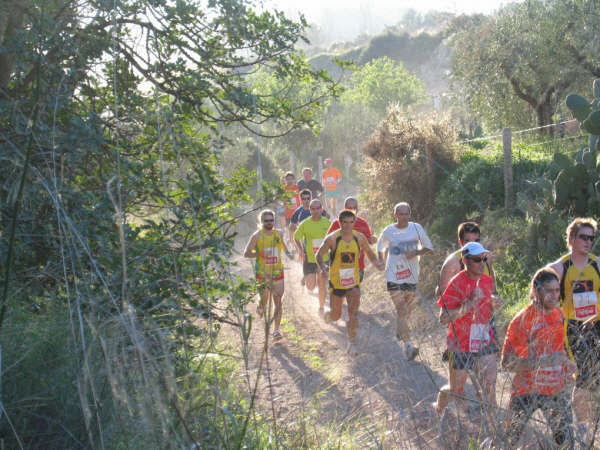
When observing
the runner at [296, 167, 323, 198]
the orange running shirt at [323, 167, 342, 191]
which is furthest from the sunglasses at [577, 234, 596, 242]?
the orange running shirt at [323, 167, 342, 191]

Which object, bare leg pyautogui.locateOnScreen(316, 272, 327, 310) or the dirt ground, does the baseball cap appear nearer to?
the dirt ground

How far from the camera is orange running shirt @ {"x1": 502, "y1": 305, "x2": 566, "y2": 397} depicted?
8.18 ft

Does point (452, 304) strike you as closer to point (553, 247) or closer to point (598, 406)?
point (598, 406)

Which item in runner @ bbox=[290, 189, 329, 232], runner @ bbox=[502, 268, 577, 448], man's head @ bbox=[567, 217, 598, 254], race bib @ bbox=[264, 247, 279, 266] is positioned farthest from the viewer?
runner @ bbox=[290, 189, 329, 232]

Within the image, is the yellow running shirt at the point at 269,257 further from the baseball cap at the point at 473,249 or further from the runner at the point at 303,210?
the runner at the point at 303,210

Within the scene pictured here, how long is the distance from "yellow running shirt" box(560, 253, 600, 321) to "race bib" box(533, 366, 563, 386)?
6.03 ft

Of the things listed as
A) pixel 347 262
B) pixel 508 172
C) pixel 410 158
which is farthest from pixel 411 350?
pixel 410 158

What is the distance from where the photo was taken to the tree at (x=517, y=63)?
58.7 ft

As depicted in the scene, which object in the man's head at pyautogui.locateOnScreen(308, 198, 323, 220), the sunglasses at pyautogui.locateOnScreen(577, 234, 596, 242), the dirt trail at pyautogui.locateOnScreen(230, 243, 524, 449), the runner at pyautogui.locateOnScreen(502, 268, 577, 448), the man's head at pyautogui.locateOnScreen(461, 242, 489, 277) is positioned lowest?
the dirt trail at pyautogui.locateOnScreen(230, 243, 524, 449)

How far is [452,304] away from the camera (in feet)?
14.1

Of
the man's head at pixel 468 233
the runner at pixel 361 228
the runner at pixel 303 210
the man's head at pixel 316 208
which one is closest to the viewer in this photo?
the man's head at pixel 468 233

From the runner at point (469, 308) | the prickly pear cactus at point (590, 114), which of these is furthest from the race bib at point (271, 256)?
the prickly pear cactus at point (590, 114)

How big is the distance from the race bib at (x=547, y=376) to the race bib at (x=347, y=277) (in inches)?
176

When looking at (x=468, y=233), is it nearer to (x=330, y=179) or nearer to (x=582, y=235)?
(x=582, y=235)
